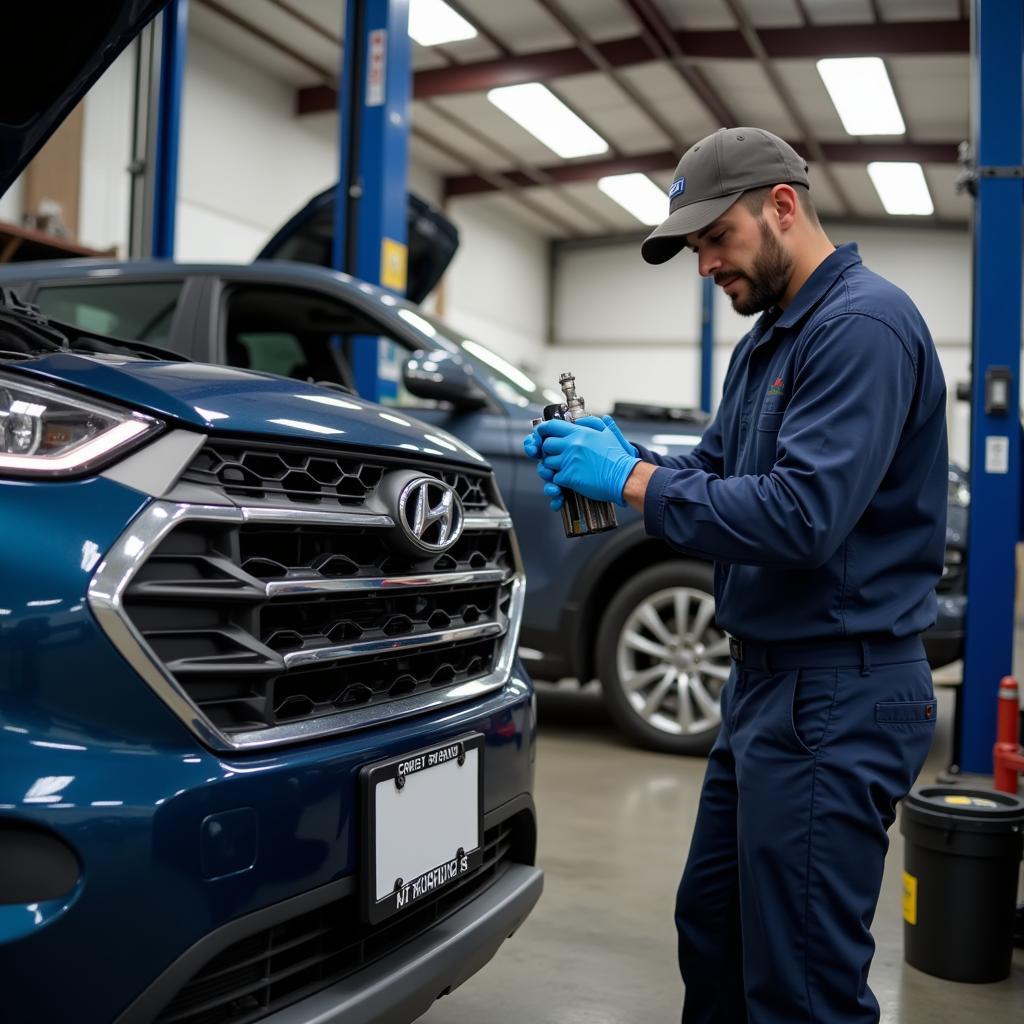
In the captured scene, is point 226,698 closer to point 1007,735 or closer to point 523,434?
point 523,434

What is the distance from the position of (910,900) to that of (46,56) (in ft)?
7.73

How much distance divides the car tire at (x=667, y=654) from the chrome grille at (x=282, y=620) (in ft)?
7.73

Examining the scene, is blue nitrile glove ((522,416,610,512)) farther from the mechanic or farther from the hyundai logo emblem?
the hyundai logo emblem

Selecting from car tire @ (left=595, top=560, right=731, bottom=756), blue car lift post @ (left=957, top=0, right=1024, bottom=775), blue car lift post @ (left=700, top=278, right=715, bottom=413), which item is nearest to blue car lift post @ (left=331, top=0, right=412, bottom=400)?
car tire @ (left=595, top=560, right=731, bottom=756)

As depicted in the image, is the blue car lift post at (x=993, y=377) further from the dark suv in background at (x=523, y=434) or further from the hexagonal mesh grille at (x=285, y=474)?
the hexagonal mesh grille at (x=285, y=474)

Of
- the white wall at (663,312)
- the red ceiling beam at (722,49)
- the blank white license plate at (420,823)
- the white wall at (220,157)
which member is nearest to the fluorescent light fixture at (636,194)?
the white wall at (663,312)

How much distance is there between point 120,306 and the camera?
388 centimetres

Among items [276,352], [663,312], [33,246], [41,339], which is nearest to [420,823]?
[41,339]

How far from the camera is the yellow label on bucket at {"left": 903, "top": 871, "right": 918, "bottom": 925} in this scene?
2.49 meters

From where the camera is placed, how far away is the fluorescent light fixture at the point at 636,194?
16078mm

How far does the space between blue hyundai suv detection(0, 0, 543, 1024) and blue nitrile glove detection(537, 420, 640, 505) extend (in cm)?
18

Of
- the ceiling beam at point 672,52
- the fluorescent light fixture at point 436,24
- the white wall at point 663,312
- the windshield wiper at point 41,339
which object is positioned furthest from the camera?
the white wall at point 663,312

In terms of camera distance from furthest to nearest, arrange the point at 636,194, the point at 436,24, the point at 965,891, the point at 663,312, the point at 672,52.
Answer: the point at 663,312 < the point at 636,194 < the point at 672,52 < the point at 436,24 < the point at 965,891

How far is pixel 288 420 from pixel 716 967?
112 centimetres
